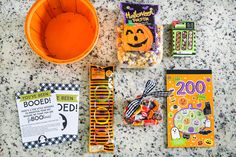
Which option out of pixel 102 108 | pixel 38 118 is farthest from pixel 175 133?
pixel 38 118

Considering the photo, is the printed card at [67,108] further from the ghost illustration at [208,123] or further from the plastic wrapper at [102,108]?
the ghost illustration at [208,123]

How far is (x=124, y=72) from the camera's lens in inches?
36.2

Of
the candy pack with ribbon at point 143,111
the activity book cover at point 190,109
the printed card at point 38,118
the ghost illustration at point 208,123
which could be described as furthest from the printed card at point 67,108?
the ghost illustration at point 208,123

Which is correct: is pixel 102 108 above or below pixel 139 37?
below

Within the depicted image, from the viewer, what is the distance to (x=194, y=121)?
2.99 feet

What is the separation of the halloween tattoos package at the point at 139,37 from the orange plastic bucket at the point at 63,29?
8 cm

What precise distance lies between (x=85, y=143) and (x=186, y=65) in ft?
1.16

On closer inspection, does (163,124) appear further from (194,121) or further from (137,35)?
(137,35)

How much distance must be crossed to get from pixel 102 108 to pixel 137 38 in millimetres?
212

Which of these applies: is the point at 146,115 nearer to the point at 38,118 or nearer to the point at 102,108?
the point at 102,108

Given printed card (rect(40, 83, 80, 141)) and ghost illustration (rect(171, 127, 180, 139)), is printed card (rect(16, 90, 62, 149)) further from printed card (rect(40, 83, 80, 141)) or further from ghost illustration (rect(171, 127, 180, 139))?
ghost illustration (rect(171, 127, 180, 139))

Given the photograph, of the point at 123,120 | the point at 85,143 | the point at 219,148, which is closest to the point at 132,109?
the point at 123,120

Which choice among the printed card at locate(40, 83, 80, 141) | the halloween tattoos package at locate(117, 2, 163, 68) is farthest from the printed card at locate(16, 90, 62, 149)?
the halloween tattoos package at locate(117, 2, 163, 68)

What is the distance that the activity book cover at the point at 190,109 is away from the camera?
91cm
